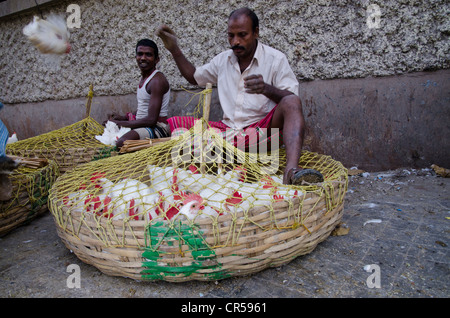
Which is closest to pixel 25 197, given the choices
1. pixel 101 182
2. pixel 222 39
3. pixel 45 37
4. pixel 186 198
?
pixel 101 182

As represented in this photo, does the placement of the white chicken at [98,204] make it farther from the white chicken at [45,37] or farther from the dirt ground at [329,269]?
the white chicken at [45,37]

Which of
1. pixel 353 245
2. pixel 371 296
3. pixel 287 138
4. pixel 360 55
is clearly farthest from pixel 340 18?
pixel 371 296

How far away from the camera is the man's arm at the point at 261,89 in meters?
2.07

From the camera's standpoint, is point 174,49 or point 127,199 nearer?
point 127,199

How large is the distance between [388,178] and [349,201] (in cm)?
63

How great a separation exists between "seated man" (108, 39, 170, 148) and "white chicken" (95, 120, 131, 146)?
3.9 inches

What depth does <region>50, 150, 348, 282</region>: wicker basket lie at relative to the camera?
136 cm

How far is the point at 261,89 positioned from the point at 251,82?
0.34ft

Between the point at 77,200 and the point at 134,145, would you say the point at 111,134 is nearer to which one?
the point at 134,145

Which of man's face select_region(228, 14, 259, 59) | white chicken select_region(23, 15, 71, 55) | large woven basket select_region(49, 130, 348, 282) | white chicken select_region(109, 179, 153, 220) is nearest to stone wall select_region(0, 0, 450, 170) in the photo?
white chicken select_region(23, 15, 71, 55)

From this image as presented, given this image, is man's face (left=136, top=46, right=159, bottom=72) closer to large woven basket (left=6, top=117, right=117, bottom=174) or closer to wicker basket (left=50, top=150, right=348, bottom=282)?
large woven basket (left=6, top=117, right=117, bottom=174)

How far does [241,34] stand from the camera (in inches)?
95.1

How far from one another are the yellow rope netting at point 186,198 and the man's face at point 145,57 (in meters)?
1.57

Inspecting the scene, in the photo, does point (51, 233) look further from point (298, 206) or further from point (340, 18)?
point (340, 18)
